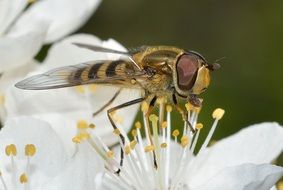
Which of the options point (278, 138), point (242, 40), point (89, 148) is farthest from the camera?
point (242, 40)

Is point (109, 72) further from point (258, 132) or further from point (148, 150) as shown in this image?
point (258, 132)

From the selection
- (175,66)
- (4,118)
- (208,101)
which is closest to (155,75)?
(175,66)

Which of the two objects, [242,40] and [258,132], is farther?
[242,40]

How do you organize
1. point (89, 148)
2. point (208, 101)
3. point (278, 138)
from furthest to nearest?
point (208, 101), point (278, 138), point (89, 148)

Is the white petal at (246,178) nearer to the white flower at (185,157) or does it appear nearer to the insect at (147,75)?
the white flower at (185,157)

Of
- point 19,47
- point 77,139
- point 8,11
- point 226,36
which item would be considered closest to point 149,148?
point 77,139

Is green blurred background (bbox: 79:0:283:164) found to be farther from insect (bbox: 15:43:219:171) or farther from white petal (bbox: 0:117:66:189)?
white petal (bbox: 0:117:66:189)
